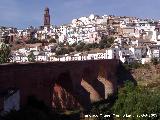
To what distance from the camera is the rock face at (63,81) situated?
84.1 ft

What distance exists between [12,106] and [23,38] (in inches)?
3290

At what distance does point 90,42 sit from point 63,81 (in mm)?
55165

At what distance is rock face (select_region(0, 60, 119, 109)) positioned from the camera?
2562 centimetres

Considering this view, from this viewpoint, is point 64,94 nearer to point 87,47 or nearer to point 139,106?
point 139,106

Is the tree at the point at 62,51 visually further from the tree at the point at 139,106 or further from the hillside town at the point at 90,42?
the tree at the point at 139,106

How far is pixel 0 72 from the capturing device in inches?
914

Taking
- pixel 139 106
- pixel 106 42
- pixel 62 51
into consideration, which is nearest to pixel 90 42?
pixel 106 42

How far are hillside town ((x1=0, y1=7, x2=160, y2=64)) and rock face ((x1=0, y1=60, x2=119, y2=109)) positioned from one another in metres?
18.2

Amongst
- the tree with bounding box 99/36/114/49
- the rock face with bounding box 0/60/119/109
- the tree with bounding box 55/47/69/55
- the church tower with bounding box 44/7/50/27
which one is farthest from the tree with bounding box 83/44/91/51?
the rock face with bounding box 0/60/119/109

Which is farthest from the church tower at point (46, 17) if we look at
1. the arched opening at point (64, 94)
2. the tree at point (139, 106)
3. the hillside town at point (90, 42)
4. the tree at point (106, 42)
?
the tree at point (139, 106)

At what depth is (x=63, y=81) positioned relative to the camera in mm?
35812

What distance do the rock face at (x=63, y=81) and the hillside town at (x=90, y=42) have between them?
18212mm

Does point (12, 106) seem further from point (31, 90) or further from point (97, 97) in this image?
point (97, 97)

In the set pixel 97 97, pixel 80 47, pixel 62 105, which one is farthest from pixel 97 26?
pixel 62 105
